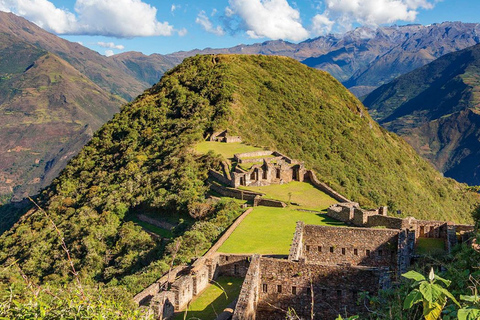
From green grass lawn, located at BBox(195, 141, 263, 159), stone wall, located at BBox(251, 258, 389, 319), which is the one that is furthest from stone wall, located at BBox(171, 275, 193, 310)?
green grass lawn, located at BBox(195, 141, 263, 159)

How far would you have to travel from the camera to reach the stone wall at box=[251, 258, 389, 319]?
44.4 ft

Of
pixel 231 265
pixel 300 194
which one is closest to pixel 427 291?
pixel 231 265

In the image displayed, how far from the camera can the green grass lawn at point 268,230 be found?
23.1 metres

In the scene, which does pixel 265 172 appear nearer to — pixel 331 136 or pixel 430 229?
pixel 430 229

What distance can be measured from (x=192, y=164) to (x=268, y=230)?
20.6 m

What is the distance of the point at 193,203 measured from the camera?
36469 mm

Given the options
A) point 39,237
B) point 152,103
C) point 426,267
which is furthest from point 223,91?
point 426,267

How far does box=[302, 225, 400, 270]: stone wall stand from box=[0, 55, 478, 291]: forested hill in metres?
7.09

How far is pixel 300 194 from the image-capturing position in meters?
37.8

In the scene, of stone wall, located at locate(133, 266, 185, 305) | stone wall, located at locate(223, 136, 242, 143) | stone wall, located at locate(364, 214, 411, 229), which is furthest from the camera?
stone wall, located at locate(223, 136, 242, 143)

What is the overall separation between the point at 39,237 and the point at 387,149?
72.4m

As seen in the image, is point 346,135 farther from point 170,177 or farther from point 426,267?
point 426,267

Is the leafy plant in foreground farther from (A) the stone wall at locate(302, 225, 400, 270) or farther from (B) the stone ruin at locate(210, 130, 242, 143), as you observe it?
(B) the stone ruin at locate(210, 130, 242, 143)

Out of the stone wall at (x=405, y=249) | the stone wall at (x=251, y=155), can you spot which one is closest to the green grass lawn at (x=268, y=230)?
the stone wall at (x=405, y=249)
